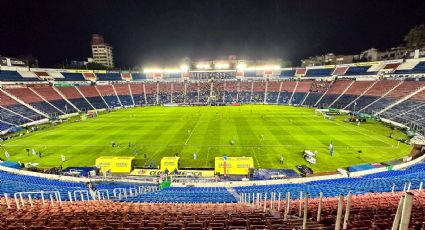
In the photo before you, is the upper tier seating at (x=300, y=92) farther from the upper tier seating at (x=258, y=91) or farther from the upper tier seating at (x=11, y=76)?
the upper tier seating at (x=11, y=76)

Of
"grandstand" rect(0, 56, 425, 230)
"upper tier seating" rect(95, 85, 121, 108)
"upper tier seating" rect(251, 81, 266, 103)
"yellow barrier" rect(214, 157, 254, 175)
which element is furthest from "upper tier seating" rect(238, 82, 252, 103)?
"yellow barrier" rect(214, 157, 254, 175)

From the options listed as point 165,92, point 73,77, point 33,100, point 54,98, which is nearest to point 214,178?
point 33,100

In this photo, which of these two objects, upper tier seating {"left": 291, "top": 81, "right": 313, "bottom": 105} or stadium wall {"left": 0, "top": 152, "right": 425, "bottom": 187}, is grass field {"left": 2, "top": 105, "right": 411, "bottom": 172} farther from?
upper tier seating {"left": 291, "top": 81, "right": 313, "bottom": 105}

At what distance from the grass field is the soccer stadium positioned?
35cm

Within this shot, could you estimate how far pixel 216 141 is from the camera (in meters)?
40.7

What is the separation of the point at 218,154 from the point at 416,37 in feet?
329

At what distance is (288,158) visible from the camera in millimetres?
32312

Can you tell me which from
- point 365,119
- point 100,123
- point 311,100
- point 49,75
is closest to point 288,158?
point 365,119

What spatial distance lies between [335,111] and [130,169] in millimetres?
58925

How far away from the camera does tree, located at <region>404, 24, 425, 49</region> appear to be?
8677 cm

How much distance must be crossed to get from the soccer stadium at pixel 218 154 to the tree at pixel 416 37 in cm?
82

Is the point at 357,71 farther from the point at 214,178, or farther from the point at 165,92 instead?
the point at 214,178

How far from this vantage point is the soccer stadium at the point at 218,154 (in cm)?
857

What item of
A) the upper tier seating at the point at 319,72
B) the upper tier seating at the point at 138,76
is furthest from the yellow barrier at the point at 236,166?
the upper tier seating at the point at 138,76
